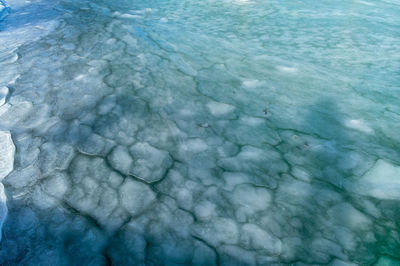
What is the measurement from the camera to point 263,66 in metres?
2.14

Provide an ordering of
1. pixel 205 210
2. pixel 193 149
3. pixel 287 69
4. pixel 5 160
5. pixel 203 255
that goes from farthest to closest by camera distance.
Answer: pixel 287 69, pixel 193 149, pixel 5 160, pixel 205 210, pixel 203 255

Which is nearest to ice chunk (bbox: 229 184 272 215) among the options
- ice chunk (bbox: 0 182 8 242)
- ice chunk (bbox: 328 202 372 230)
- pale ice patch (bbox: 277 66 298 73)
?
ice chunk (bbox: 328 202 372 230)

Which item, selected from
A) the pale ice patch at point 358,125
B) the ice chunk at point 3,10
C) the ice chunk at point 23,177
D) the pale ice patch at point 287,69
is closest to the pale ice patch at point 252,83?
the pale ice patch at point 287,69

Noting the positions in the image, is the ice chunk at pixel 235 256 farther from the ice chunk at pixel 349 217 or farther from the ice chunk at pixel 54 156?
the ice chunk at pixel 54 156

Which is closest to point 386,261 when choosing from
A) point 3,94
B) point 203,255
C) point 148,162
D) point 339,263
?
point 339,263

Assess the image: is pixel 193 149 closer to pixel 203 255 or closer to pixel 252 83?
pixel 203 255

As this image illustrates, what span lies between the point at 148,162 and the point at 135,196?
0.20 metres

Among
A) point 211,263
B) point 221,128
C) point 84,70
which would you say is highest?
point 84,70

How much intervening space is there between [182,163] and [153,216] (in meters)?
0.31

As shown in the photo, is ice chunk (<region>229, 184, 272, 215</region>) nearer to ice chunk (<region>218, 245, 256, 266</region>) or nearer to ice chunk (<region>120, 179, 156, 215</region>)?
ice chunk (<region>218, 245, 256, 266</region>)

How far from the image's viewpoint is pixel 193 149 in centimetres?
133

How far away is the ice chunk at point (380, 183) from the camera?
1170 mm

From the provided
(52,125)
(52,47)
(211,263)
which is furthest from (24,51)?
(211,263)

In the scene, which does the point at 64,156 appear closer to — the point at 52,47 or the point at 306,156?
the point at 306,156
